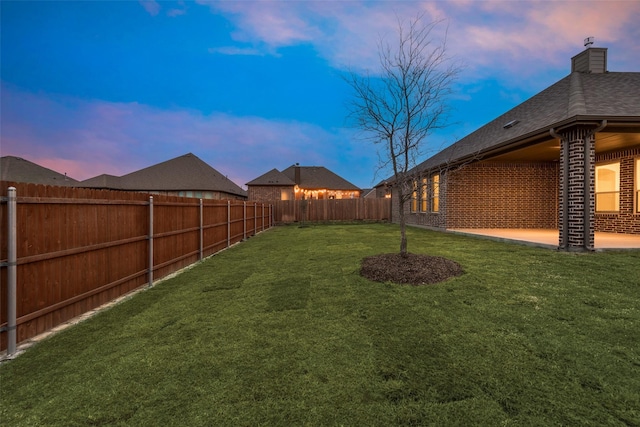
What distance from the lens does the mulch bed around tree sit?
4.72 m

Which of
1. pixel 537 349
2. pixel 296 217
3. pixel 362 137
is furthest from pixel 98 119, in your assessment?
pixel 537 349

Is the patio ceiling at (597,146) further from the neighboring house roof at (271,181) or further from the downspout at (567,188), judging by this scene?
the neighboring house roof at (271,181)

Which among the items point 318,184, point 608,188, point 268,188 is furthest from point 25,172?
point 608,188

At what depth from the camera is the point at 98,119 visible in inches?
1006

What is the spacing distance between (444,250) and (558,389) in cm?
598

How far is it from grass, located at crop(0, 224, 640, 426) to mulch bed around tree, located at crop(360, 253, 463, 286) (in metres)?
0.30

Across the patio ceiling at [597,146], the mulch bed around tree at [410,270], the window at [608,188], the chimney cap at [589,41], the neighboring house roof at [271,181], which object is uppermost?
the chimney cap at [589,41]

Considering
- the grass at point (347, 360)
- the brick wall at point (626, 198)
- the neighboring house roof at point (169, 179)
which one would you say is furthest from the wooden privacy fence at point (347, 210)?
the grass at point (347, 360)

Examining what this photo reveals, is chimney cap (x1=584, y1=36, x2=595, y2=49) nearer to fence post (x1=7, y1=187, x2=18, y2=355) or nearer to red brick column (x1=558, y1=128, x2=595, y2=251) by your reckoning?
red brick column (x1=558, y1=128, x2=595, y2=251)

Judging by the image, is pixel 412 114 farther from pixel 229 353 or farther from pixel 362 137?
pixel 229 353

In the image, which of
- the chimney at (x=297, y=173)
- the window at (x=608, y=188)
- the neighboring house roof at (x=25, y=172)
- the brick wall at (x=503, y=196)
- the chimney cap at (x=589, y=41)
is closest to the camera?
the chimney cap at (x=589, y=41)

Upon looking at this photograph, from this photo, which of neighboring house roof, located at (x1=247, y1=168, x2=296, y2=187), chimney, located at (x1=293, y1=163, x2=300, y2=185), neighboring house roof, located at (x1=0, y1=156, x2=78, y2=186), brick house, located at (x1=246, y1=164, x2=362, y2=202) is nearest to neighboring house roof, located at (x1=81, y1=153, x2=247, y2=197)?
neighboring house roof, located at (x1=0, y1=156, x2=78, y2=186)

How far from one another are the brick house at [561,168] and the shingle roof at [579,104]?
0.03 metres

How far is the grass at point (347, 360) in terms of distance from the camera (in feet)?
5.76
